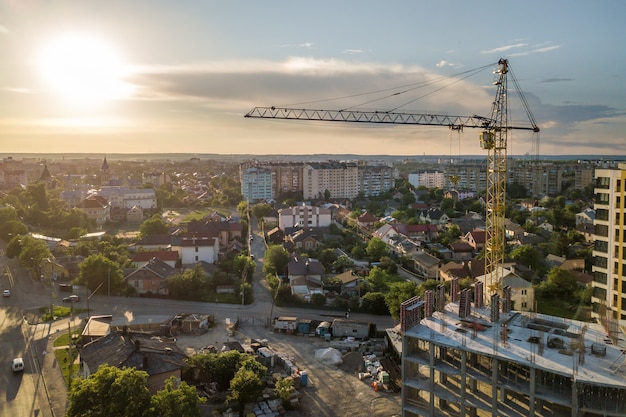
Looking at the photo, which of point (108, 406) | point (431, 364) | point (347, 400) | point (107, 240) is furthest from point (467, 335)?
point (107, 240)

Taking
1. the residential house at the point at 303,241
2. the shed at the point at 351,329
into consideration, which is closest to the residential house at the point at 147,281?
the shed at the point at 351,329

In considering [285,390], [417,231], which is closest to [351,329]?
[285,390]

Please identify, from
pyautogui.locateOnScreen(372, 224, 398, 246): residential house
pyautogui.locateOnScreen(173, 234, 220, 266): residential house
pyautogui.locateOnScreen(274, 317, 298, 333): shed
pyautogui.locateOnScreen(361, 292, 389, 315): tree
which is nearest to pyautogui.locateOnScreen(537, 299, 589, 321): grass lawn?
pyautogui.locateOnScreen(361, 292, 389, 315): tree

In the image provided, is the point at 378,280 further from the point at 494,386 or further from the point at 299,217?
the point at 299,217

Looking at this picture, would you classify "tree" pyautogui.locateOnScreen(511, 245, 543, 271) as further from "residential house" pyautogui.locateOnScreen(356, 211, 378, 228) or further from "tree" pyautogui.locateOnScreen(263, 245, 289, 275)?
"residential house" pyautogui.locateOnScreen(356, 211, 378, 228)

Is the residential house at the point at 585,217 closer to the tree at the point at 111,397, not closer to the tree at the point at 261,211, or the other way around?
the tree at the point at 261,211

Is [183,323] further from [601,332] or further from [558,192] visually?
[558,192]
